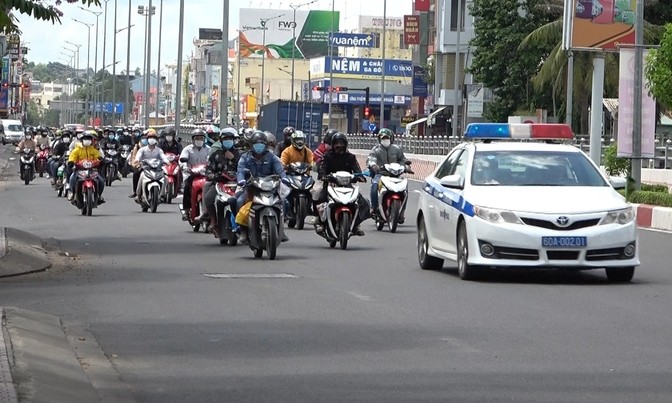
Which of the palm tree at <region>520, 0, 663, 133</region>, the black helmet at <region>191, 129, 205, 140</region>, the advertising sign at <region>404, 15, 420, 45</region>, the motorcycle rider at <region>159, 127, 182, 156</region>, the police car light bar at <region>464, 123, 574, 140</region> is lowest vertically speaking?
the motorcycle rider at <region>159, 127, 182, 156</region>

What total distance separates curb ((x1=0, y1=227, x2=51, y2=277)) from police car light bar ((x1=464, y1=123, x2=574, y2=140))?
209 inches

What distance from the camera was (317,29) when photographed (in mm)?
178875

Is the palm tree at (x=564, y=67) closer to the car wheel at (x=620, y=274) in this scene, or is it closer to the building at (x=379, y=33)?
the car wheel at (x=620, y=274)

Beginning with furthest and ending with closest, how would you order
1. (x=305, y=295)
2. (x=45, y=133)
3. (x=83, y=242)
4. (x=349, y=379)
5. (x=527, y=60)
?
(x=527, y=60)
(x=45, y=133)
(x=83, y=242)
(x=305, y=295)
(x=349, y=379)

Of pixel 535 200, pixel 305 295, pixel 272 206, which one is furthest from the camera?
pixel 272 206

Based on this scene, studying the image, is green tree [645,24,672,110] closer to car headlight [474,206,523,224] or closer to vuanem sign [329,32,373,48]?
car headlight [474,206,523,224]

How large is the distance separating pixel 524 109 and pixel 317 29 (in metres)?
106

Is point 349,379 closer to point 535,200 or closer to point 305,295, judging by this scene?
point 305,295

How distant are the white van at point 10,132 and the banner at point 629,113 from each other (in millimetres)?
83590

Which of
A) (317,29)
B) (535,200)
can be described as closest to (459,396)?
(535,200)

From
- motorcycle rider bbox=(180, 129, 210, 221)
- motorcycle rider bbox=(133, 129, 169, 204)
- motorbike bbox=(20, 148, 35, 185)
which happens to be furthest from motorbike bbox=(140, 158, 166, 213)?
motorbike bbox=(20, 148, 35, 185)

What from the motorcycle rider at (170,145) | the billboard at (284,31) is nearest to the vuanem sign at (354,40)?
the billboard at (284,31)

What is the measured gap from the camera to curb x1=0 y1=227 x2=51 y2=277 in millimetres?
17128

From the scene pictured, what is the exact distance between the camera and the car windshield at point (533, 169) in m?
16.7
